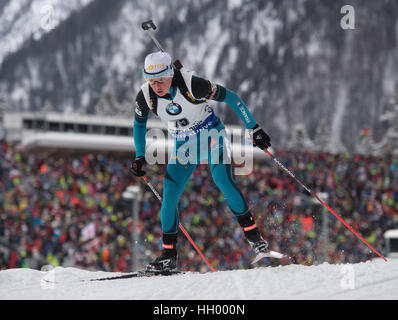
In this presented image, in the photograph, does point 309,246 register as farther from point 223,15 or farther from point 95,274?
point 223,15

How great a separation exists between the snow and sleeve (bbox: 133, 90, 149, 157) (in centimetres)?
131

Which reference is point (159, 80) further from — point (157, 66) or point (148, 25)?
point (148, 25)

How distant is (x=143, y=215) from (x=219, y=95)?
1182 cm

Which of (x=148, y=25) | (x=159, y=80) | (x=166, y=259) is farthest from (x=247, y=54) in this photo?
(x=159, y=80)

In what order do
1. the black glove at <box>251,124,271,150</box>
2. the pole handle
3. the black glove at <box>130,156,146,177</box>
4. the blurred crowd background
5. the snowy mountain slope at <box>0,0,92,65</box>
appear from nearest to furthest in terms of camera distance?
1. the black glove at <box>251,124,271,150</box>
2. the black glove at <box>130,156,146,177</box>
3. the pole handle
4. the blurred crowd background
5. the snowy mountain slope at <box>0,0,92,65</box>

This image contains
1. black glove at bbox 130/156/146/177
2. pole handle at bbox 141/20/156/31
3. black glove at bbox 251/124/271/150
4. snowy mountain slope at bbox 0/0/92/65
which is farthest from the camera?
snowy mountain slope at bbox 0/0/92/65

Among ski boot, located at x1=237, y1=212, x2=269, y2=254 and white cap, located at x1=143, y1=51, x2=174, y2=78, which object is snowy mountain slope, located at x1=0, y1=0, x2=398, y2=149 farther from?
ski boot, located at x1=237, y1=212, x2=269, y2=254

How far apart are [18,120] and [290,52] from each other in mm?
104369

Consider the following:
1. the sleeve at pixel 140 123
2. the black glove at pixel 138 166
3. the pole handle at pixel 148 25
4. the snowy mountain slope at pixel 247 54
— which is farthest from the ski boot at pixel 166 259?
the snowy mountain slope at pixel 247 54

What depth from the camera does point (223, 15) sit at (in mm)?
142750

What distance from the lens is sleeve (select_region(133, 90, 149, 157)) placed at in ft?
17.7

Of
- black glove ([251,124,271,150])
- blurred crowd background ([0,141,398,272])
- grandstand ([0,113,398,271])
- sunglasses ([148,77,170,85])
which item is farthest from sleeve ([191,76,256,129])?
blurred crowd background ([0,141,398,272])

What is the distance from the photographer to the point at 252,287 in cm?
420
